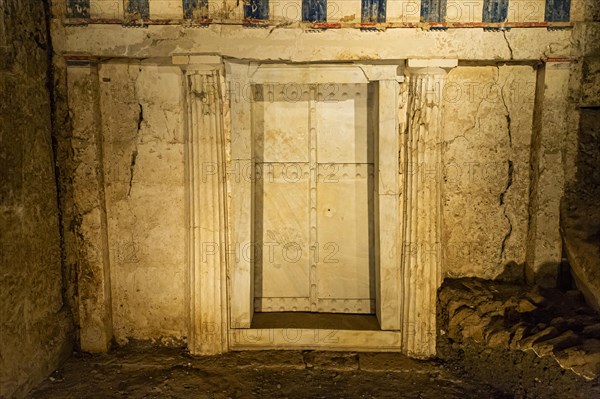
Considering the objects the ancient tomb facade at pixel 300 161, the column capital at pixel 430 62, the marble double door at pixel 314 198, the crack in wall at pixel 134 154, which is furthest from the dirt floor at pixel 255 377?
the column capital at pixel 430 62

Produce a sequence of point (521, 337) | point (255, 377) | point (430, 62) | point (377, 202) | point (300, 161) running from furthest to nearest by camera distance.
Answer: point (300, 161), point (377, 202), point (255, 377), point (430, 62), point (521, 337)

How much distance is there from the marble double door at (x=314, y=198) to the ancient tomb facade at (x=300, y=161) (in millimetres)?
18

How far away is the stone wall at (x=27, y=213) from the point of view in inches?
112

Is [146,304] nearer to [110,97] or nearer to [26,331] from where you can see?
[26,331]

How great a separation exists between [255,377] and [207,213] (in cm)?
136

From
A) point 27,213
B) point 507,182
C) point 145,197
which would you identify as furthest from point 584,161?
point 27,213

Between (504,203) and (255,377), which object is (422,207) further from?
(255,377)

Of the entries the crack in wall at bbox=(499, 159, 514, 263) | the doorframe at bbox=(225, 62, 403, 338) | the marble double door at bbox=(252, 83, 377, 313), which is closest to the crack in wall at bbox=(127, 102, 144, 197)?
the doorframe at bbox=(225, 62, 403, 338)

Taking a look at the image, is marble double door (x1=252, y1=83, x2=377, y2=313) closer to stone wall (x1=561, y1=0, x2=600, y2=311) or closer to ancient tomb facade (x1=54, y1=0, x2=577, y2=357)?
ancient tomb facade (x1=54, y1=0, x2=577, y2=357)

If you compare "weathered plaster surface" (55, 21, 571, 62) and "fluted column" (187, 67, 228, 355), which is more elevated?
"weathered plaster surface" (55, 21, 571, 62)

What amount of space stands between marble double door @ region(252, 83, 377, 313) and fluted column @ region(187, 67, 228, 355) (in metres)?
0.42

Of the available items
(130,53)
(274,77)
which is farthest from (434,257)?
(130,53)

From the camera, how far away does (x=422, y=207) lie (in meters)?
3.39

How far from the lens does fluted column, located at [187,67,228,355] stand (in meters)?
3.32
